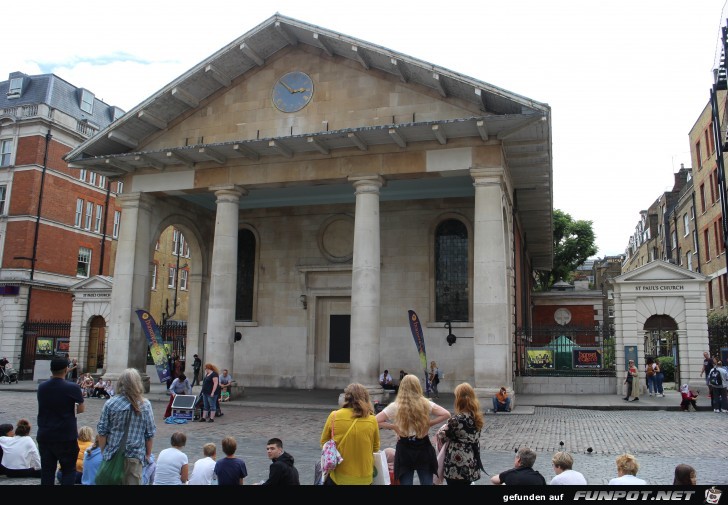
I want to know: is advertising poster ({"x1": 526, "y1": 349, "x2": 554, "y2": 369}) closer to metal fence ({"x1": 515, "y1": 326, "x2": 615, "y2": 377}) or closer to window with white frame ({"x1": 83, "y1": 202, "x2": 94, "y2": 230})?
metal fence ({"x1": 515, "y1": 326, "x2": 615, "y2": 377})

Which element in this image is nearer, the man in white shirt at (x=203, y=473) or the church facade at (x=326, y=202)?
the man in white shirt at (x=203, y=473)

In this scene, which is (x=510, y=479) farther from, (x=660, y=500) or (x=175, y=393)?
(x=175, y=393)

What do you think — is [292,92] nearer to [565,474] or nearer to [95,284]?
[95,284]

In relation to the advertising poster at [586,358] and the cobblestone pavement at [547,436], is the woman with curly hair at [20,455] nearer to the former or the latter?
the cobblestone pavement at [547,436]

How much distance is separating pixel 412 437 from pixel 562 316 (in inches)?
1309

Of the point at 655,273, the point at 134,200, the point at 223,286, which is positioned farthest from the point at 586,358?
the point at 134,200

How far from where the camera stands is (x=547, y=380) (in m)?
22.0

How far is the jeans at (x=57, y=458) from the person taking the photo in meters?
6.63

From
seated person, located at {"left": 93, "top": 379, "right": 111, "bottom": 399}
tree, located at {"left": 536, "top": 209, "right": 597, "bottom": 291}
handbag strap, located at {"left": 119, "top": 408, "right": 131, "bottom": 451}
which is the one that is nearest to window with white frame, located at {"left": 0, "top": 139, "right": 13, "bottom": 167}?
seated person, located at {"left": 93, "top": 379, "right": 111, "bottom": 399}

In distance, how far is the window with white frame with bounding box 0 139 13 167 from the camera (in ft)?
120

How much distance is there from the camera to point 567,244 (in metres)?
56.7

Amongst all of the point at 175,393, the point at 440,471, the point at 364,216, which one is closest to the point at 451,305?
the point at 364,216

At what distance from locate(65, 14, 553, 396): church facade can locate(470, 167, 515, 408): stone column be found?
4 centimetres

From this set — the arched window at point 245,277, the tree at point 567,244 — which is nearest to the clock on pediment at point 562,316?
the tree at point 567,244
